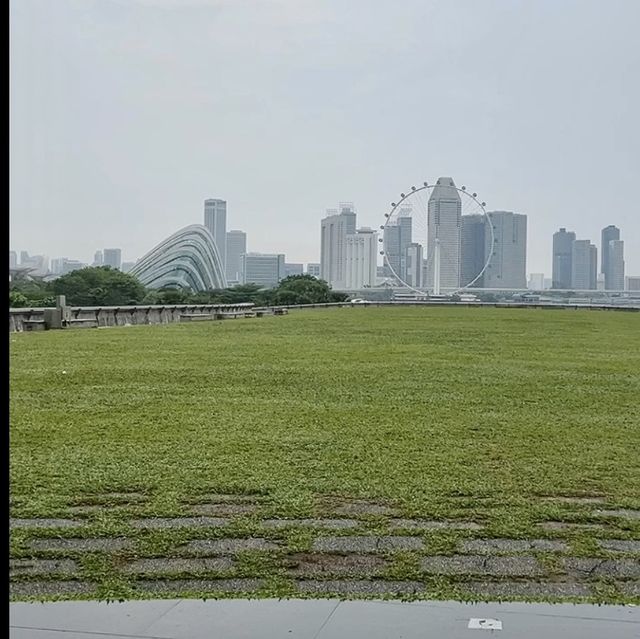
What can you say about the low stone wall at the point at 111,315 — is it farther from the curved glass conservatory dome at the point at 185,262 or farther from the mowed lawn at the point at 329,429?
the curved glass conservatory dome at the point at 185,262

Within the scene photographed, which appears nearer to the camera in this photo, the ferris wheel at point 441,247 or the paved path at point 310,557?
the paved path at point 310,557

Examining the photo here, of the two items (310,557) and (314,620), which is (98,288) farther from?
(314,620)

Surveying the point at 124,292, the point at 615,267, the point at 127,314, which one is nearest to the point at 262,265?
the point at 615,267

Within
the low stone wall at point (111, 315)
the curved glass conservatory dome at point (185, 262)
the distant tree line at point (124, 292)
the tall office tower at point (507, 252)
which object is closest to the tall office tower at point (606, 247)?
the tall office tower at point (507, 252)

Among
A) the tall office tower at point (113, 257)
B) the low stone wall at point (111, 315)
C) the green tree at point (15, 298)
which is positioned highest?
the tall office tower at point (113, 257)

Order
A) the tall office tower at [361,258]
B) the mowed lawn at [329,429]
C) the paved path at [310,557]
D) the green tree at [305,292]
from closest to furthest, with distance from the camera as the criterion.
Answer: the paved path at [310,557], the mowed lawn at [329,429], the green tree at [305,292], the tall office tower at [361,258]

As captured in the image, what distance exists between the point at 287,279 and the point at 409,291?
55.7ft

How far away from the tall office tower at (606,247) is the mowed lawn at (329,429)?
125 ft

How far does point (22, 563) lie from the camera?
2459mm

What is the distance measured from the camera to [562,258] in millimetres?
54312

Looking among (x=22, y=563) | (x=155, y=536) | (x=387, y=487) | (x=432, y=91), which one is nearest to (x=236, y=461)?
(x=387, y=487)

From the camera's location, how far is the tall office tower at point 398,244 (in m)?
56.3

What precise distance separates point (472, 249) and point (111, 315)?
4464 cm

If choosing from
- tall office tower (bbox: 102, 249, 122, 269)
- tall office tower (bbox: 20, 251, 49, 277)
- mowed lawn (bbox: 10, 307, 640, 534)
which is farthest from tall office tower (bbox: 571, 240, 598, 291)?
tall office tower (bbox: 20, 251, 49, 277)
